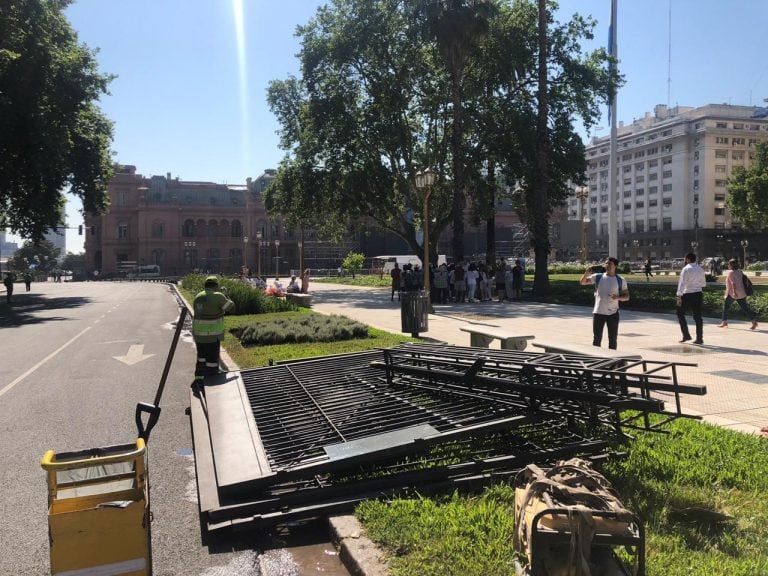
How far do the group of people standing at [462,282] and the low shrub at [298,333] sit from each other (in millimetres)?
11054

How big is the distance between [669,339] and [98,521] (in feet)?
41.7

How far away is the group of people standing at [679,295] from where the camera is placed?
10.3 meters

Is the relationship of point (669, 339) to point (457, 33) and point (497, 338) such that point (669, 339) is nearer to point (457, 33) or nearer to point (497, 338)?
point (497, 338)

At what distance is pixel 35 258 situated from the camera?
124 meters

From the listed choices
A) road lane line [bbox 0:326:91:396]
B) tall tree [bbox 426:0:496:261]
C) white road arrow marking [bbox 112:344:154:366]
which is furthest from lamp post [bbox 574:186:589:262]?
road lane line [bbox 0:326:91:396]

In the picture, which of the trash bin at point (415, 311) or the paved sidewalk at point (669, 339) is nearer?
the paved sidewalk at point (669, 339)

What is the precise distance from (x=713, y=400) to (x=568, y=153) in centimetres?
2871

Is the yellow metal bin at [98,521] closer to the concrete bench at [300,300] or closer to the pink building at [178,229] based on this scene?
the concrete bench at [300,300]

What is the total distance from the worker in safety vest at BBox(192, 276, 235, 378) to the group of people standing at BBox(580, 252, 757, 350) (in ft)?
19.9

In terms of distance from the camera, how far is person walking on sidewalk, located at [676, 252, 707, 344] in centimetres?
1223

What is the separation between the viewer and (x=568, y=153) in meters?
33.9

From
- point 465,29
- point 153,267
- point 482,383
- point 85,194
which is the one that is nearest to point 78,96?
point 85,194

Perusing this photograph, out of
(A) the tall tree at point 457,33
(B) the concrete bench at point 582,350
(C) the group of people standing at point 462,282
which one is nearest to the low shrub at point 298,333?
(B) the concrete bench at point 582,350

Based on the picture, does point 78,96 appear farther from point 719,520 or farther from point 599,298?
point 719,520
